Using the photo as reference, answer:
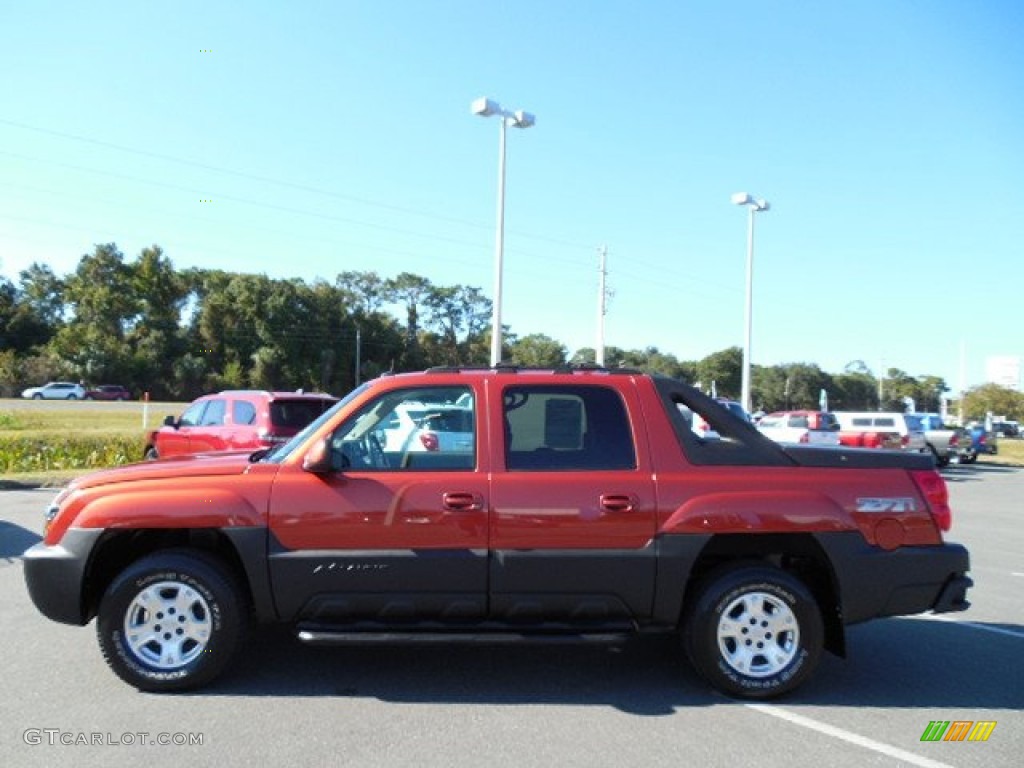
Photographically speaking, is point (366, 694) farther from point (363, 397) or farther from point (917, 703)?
point (917, 703)

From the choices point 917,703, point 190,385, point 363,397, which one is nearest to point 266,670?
point 363,397

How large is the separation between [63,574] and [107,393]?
63774 millimetres

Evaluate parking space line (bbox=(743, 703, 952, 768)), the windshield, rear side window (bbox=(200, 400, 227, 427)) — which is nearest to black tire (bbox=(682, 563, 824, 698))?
parking space line (bbox=(743, 703, 952, 768))

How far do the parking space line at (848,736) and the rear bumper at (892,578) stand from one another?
2.16 ft

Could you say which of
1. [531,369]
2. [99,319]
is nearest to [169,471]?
[531,369]

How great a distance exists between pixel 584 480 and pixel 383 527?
3.75 feet

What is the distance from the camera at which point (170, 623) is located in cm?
460

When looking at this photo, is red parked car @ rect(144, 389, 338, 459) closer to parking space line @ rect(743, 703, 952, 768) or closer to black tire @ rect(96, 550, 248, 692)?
black tire @ rect(96, 550, 248, 692)

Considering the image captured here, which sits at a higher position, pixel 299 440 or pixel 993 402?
pixel 993 402

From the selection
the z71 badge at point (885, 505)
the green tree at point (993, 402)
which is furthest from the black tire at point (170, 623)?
the green tree at point (993, 402)

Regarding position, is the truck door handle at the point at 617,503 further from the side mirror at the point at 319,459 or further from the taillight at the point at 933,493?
the taillight at the point at 933,493

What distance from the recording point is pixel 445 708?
14.7 feet
